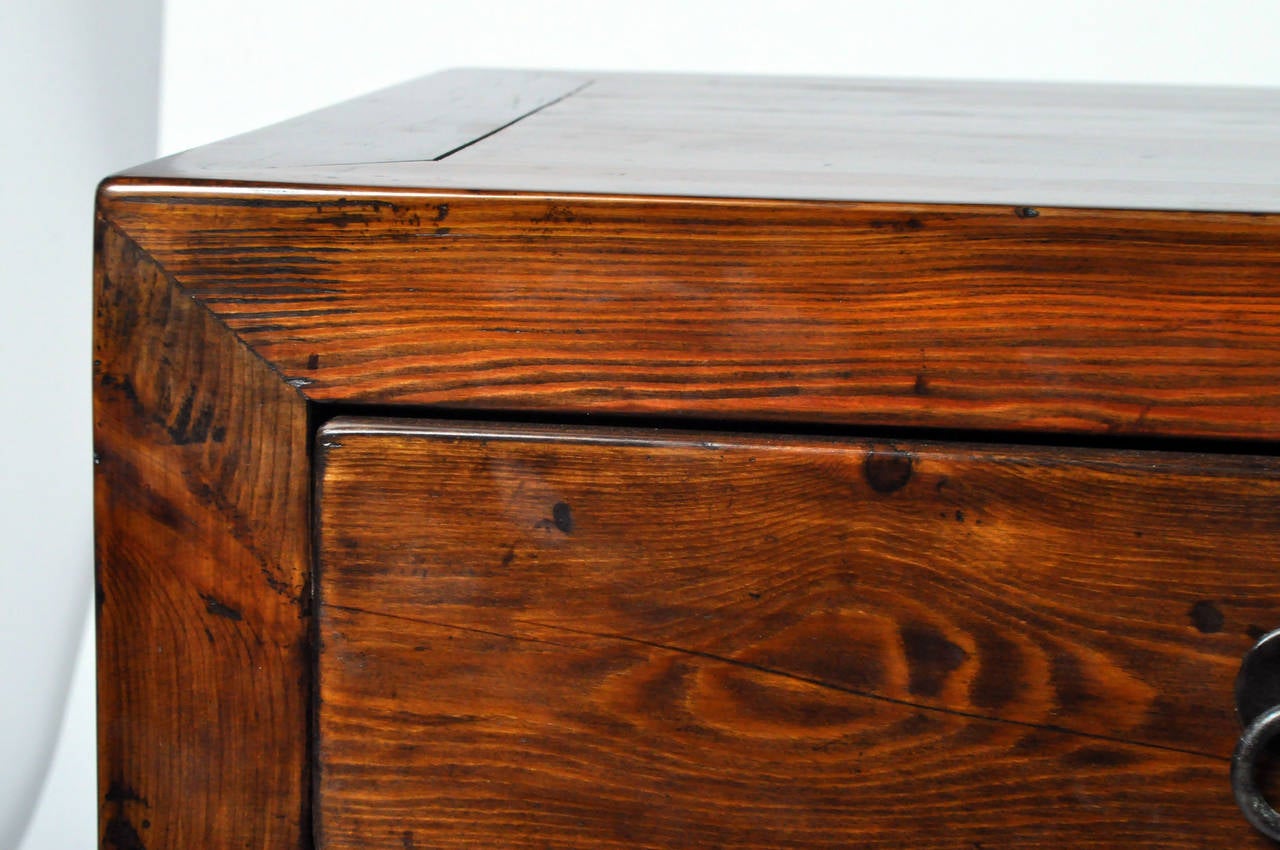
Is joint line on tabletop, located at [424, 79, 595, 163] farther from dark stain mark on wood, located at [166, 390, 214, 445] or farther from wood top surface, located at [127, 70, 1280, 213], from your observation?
dark stain mark on wood, located at [166, 390, 214, 445]

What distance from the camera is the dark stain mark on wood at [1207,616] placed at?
362 mm

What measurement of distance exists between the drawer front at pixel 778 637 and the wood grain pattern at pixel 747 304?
0.01 metres

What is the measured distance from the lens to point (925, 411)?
358 mm

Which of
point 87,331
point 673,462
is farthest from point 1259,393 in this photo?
point 87,331

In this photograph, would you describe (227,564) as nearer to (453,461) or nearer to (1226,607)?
(453,461)

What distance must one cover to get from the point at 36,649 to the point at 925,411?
2.64 ft

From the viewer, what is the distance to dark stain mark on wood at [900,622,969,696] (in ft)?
1.21

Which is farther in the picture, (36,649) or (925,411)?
(36,649)

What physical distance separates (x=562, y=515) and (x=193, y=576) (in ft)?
0.36

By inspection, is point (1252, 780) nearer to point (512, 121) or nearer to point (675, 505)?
point (675, 505)

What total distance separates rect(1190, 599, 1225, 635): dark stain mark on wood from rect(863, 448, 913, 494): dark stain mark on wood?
90 millimetres

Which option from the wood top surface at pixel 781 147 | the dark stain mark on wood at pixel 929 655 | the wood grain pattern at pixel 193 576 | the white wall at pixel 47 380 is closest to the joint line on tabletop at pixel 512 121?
the wood top surface at pixel 781 147

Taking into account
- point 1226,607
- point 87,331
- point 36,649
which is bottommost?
point 36,649

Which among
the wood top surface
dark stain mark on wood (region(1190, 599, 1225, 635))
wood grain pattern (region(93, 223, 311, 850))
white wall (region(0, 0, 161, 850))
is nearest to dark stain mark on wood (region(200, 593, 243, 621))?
wood grain pattern (region(93, 223, 311, 850))
